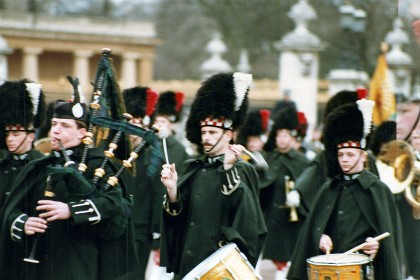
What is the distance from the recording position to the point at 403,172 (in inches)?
412

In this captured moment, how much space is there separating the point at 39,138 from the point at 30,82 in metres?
3.48

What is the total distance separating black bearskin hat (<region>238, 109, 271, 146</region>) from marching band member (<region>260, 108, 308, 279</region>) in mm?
411

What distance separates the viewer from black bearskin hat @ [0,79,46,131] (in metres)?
9.26

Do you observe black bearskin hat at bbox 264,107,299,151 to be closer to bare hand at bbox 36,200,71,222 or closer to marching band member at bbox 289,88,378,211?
marching band member at bbox 289,88,378,211

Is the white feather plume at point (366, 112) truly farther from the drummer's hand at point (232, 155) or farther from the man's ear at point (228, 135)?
the drummer's hand at point (232, 155)

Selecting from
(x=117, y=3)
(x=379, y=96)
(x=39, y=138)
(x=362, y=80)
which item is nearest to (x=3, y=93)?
(x=39, y=138)

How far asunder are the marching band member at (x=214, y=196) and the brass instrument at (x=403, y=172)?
2009 mm

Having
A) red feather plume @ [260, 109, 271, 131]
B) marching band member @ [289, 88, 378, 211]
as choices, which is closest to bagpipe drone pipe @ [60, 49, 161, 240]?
marching band member @ [289, 88, 378, 211]

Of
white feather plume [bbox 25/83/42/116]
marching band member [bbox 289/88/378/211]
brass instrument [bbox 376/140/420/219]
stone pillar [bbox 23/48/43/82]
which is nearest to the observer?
white feather plume [bbox 25/83/42/116]

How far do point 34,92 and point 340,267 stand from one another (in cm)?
279

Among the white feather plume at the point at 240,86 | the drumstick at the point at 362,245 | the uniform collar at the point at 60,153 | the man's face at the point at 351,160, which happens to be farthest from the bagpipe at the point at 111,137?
the drumstick at the point at 362,245

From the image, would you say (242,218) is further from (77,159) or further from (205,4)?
(205,4)

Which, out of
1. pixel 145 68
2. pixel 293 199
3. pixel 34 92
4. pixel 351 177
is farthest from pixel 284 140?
pixel 145 68

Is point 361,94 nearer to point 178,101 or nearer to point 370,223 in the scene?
point 178,101
